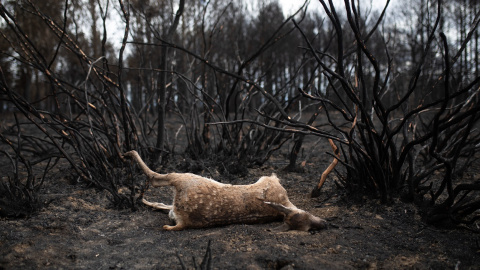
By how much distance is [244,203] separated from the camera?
2434 millimetres

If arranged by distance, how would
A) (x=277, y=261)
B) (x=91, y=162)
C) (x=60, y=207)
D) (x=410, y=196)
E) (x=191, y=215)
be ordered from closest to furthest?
(x=277, y=261)
(x=191, y=215)
(x=410, y=196)
(x=60, y=207)
(x=91, y=162)

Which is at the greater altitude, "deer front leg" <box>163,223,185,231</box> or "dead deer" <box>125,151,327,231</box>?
"dead deer" <box>125,151,327,231</box>

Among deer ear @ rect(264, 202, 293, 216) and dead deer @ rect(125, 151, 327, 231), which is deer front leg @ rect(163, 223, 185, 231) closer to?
dead deer @ rect(125, 151, 327, 231)

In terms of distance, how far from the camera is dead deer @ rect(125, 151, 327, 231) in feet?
7.73

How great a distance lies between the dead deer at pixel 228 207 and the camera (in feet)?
7.73

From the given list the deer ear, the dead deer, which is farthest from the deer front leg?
the deer ear

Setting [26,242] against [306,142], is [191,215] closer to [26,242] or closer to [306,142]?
[26,242]

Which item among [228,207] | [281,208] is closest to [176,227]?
[228,207]

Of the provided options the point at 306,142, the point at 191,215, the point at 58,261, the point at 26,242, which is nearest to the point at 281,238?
the point at 191,215

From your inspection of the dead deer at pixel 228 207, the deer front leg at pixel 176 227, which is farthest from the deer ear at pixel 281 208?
the deer front leg at pixel 176 227

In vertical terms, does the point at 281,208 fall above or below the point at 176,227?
above

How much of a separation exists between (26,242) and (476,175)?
4.32m

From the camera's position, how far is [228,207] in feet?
7.91

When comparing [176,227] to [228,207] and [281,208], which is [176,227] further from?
[281,208]
